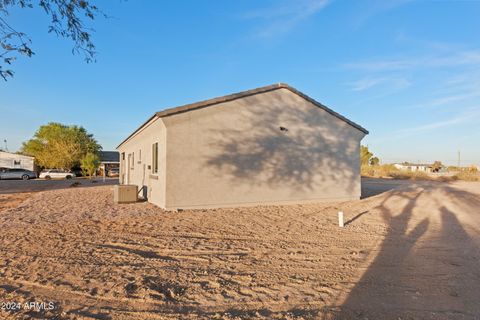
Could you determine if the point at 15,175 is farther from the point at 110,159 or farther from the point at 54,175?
the point at 110,159

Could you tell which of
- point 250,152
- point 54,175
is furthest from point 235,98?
point 54,175

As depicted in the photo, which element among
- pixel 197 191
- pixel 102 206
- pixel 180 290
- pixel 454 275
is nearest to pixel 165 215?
pixel 197 191

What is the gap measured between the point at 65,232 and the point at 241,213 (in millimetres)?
5313

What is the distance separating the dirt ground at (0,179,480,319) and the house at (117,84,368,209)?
77.8 inches

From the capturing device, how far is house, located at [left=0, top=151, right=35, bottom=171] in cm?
4697

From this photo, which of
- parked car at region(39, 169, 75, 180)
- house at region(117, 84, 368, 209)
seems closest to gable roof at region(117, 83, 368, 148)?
house at region(117, 84, 368, 209)

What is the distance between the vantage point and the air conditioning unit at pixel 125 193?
40.1 feet

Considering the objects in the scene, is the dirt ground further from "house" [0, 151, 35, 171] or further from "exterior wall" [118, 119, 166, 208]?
"house" [0, 151, 35, 171]

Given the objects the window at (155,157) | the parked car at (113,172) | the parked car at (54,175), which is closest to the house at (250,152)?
the window at (155,157)

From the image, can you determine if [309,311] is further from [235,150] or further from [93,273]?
[235,150]

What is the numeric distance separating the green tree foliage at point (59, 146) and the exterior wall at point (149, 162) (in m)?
34.7

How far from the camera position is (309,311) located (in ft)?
11.2

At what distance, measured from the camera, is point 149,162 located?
1311cm

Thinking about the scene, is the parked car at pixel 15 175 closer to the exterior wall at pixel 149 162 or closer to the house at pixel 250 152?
the exterior wall at pixel 149 162
